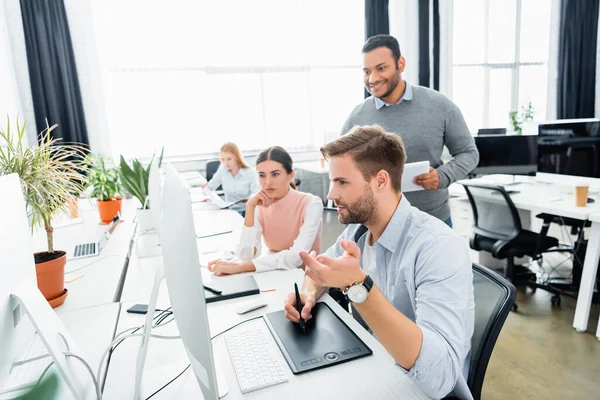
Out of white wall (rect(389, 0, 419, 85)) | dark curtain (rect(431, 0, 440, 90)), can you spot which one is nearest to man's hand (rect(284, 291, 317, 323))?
white wall (rect(389, 0, 419, 85))

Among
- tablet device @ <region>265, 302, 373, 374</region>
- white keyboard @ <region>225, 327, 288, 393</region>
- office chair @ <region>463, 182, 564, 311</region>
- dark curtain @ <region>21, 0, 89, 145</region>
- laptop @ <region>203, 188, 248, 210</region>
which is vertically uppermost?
dark curtain @ <region>21, 0, 89, 145</region>

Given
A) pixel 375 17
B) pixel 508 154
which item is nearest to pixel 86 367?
pixel 508 154

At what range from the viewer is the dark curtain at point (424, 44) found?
608 centimetres

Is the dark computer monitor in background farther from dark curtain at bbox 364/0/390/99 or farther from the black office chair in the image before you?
dark curtain at bbox 364/0/390/99

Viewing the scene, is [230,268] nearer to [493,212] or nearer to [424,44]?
[493,212]

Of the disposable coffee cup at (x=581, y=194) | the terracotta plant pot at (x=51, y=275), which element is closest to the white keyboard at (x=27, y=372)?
the terracotta plant pot at (x=51, y=275)

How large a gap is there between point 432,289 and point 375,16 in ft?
18.8

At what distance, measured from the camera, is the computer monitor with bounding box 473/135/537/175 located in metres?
3.56

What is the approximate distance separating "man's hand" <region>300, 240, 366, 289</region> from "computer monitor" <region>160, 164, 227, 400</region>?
26 cm

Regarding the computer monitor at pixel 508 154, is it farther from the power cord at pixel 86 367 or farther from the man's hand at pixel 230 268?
the power cord at pixel 86 367

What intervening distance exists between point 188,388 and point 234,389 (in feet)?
0.36

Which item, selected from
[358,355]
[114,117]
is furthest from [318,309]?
[114,117]

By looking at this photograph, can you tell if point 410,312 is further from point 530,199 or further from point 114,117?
point 114,117

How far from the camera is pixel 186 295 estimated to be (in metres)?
0.61
